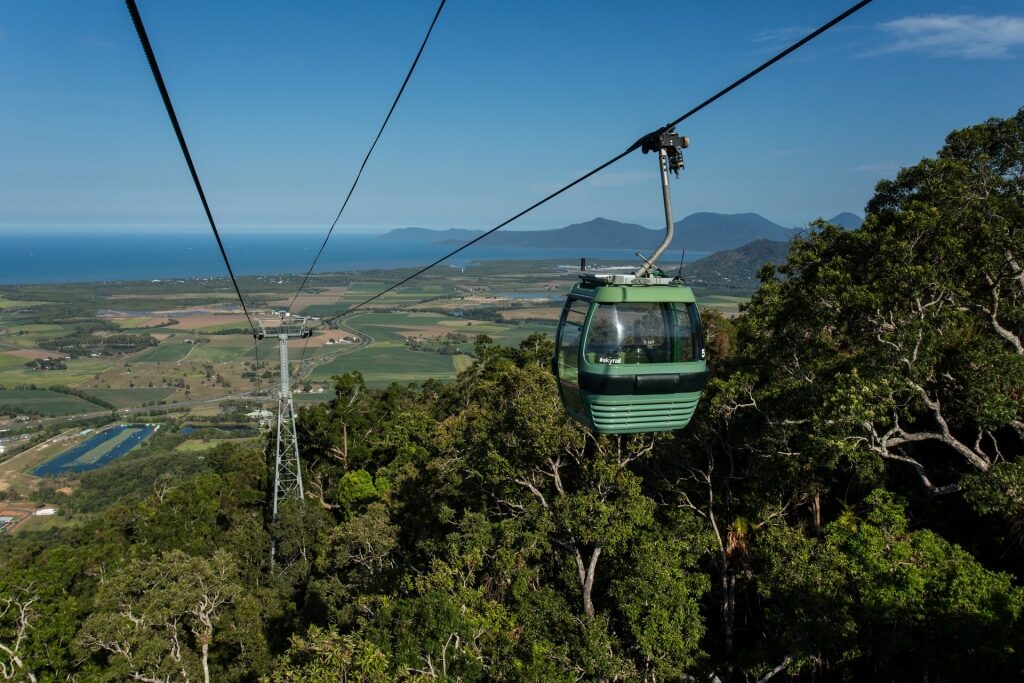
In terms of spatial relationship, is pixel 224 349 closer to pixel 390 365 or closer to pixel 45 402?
pixel 45 402

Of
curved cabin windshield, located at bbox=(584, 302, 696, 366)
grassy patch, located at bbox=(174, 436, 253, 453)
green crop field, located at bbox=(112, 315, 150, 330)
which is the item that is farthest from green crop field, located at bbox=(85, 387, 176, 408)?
curved cabin windshield, located at bbox=(584, 302, 696, 366)

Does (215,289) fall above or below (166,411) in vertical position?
above

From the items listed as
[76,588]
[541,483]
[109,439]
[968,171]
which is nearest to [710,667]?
[541,483]

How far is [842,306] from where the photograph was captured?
10.6 meters

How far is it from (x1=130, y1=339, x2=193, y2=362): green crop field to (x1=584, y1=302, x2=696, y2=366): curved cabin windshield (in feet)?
313

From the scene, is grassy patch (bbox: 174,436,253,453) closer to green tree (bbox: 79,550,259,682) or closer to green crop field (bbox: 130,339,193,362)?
green crop field (bbox: 130,339,193,362)


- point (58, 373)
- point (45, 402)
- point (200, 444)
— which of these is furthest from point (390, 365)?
point (58, 373)

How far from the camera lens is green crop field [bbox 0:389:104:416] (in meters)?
69.8

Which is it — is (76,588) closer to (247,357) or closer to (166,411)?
(166,411)

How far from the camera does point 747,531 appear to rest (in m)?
13.2

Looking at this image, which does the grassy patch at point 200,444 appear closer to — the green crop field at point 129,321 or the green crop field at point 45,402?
the green crop field at point 45,402

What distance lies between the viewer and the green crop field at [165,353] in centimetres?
8906

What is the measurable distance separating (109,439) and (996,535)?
6851cm

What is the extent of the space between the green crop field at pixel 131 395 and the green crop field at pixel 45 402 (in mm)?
1852
